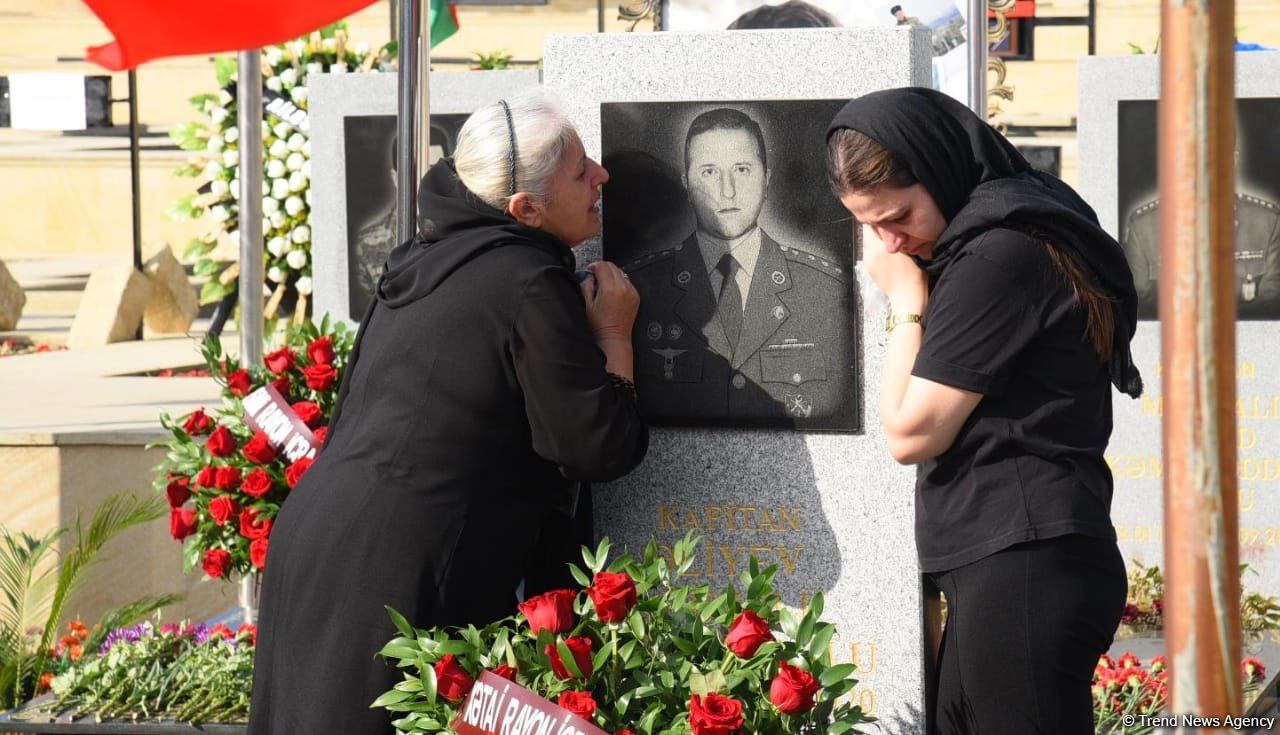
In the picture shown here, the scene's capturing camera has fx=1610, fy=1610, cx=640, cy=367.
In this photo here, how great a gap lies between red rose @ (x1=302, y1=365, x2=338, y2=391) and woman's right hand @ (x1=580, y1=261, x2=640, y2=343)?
1264mm

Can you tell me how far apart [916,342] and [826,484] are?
2.08 feet

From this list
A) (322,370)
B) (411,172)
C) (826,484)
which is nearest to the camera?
(826,484)

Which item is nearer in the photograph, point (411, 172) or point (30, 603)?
point (411, 172)

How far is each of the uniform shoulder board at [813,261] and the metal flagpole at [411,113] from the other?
2.69 ft

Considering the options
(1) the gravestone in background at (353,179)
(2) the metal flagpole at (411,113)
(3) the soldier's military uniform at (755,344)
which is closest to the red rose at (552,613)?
(3) the soldier's military uniform at (755,344)

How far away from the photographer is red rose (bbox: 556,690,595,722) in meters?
2.25

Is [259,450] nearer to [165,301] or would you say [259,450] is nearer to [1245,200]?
[1245,200]

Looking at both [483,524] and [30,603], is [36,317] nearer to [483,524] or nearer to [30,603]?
[30,603]

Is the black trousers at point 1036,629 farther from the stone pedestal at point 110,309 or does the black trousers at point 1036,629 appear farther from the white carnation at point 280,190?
the stone pedestal at point 110,309

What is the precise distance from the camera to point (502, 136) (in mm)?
2672

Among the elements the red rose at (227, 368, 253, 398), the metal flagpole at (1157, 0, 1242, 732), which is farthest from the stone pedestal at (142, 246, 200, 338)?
the metal flagpole at (1157, 0, 1242, 732)

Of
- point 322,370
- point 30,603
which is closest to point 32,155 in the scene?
point 30,603

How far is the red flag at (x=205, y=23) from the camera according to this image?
11.8 ft

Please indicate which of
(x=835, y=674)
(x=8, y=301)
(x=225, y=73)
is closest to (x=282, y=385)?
(x=835, y=674)
